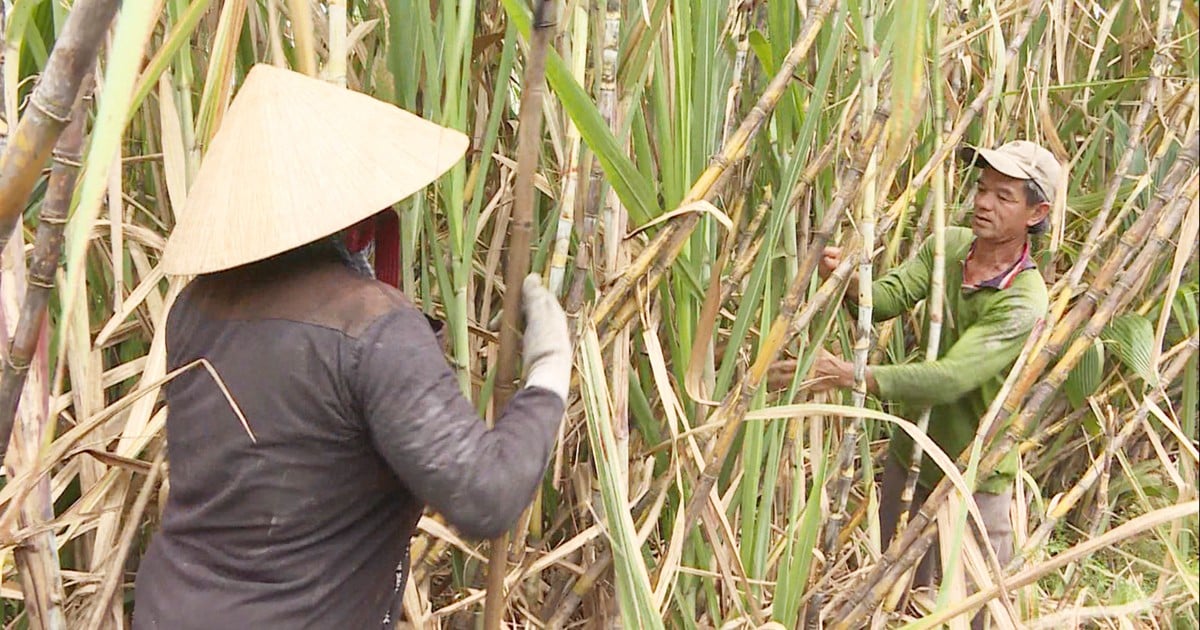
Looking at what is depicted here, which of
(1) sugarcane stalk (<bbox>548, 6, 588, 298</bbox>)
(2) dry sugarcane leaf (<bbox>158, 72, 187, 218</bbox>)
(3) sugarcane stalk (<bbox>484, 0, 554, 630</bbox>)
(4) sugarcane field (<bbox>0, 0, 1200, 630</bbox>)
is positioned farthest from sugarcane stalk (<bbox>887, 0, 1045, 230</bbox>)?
(2) dry sugarcane leaf (<bbox>158, 72, 187, 218</bbox>)

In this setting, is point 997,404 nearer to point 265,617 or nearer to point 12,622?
point 265,617

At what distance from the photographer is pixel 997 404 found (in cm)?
96

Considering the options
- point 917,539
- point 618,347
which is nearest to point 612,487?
point 618,347

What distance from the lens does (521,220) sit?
0.65 metres

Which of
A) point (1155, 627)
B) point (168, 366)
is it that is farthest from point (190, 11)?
point (1155, 627)

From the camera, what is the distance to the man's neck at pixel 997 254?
1476 mm

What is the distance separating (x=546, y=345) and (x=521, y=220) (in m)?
0.13

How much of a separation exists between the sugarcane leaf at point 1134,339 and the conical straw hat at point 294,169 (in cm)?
86

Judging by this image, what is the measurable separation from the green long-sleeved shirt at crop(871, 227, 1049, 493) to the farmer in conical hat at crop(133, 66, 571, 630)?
77cm

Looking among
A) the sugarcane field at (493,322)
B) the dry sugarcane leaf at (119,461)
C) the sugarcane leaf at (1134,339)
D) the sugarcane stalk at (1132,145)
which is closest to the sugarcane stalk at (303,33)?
the sugarcane field at (493,322)

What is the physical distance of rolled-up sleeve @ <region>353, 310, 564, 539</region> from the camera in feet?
2.20

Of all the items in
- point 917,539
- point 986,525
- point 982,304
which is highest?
point 982,304

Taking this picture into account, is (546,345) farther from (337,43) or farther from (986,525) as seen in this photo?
(986,525)

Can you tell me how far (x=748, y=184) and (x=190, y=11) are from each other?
59 cm
